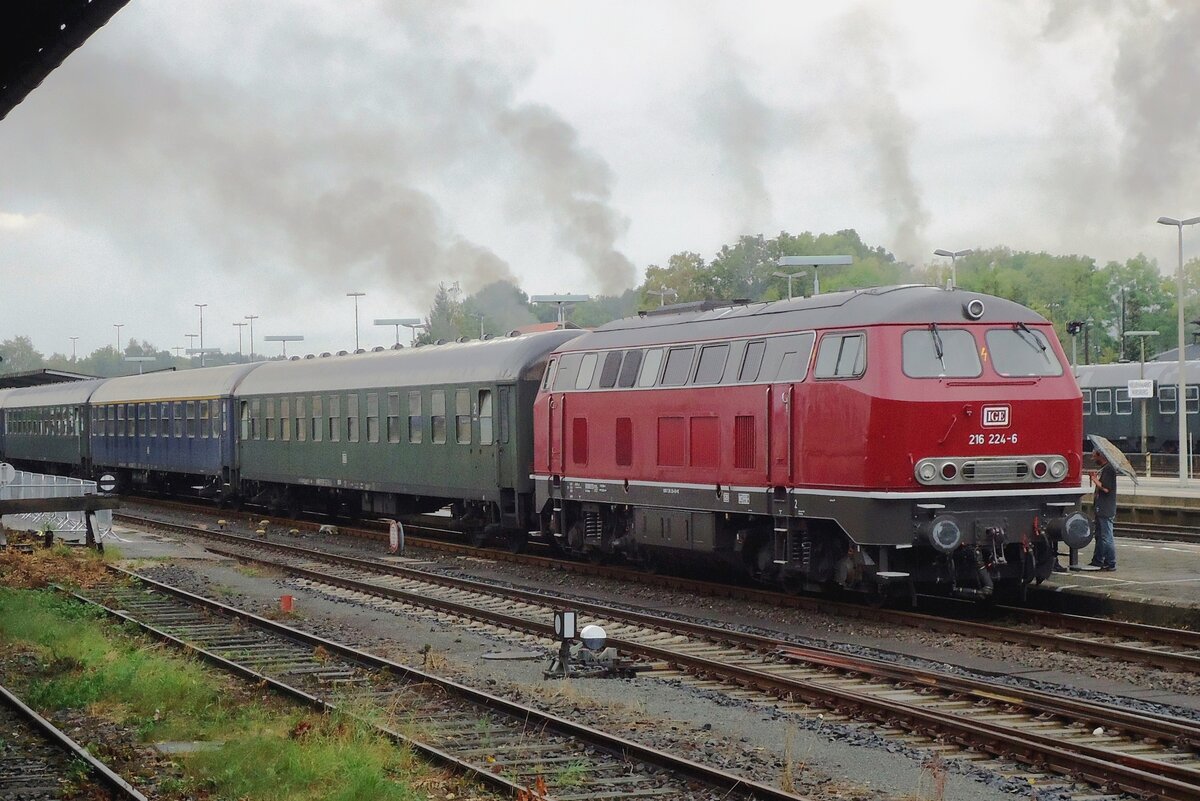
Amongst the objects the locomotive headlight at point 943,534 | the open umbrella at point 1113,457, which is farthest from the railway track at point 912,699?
the open umbrella at point 1113,457

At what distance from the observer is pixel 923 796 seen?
8734mm

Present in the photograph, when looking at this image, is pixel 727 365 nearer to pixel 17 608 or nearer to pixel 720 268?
pixel 17 608

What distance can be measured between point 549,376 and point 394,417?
23.1 ft

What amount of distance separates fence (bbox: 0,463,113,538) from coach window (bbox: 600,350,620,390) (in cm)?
1108

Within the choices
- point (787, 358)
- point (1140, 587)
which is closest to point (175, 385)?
point (787, 358)

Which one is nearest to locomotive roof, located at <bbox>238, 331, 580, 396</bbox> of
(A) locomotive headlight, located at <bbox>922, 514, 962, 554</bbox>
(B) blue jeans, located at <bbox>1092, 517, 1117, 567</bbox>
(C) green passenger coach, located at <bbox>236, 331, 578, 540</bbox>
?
(C) green passenger coach, located at <bbox>236, 331, 578, 540</bbox>

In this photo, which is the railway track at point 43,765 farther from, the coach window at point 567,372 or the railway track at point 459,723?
the coach window at point 567,372

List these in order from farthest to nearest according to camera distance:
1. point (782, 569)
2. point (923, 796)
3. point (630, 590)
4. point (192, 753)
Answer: point (630, 590) → point (782, 569) → point (192, 753) → point (923, 796)

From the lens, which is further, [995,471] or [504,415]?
[504,415]

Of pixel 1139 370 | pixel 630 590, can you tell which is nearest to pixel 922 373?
pixel 630 590

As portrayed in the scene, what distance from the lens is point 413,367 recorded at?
28.2m

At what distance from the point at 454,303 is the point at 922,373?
81.7m

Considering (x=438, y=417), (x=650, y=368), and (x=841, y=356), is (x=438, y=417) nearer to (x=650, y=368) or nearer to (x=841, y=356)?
(x=650, y=368)

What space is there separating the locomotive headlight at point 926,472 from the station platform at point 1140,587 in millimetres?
2773
